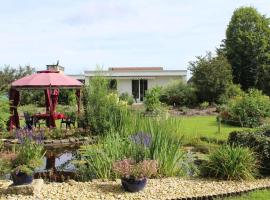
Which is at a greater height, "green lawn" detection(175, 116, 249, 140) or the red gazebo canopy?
the red gazebo canopy

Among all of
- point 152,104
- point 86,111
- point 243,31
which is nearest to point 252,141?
point 86,111

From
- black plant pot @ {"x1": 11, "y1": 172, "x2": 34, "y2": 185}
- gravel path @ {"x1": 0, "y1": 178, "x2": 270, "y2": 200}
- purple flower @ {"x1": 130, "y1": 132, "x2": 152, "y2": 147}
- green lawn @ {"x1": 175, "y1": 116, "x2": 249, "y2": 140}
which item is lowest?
green lawn @ {"x1": 175, "y1": 116, "x2": 249, "y2": 140}

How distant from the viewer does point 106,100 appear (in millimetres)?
15922

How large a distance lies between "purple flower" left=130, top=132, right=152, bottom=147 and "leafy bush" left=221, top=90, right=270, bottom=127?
11.8 metres

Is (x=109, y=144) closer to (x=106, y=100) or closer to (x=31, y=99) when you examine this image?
(x=106, y=100)

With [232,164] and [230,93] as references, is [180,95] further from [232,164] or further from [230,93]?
[232,164]

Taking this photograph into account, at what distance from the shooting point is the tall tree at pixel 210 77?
3106 centimetres

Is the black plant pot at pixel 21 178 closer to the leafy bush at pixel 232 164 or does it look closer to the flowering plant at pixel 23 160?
the flowering plant at pixel 23 160

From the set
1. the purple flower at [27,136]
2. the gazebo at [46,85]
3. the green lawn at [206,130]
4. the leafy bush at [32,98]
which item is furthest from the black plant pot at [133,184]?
the leafy bush at [32,98]

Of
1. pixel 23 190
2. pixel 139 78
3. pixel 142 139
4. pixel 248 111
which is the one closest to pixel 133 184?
pixel 142 139

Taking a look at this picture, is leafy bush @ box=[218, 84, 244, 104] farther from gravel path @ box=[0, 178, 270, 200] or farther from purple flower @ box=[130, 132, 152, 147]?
gravel path @ box=[0, 178, 270, 200]

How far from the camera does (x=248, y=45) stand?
36.8 meters

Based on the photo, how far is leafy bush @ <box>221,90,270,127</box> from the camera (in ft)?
65.5

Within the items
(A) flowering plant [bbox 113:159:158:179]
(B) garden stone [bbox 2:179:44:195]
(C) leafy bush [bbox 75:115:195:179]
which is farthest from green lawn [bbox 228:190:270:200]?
(B) garden stone [bbox 2:179:44:195]
